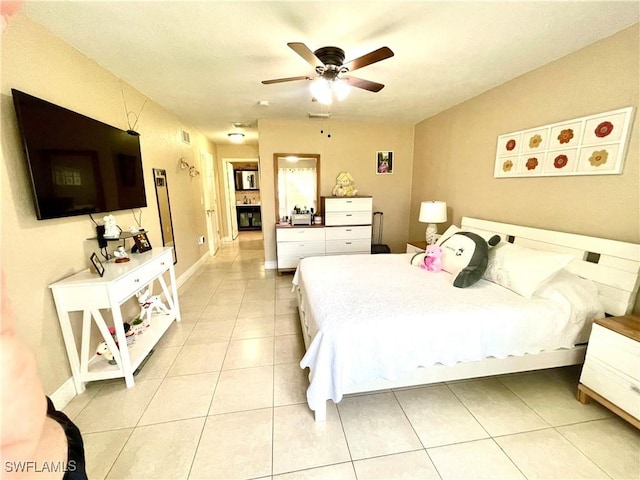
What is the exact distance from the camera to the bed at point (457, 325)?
58.2 inches

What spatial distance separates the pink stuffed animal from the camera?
2393mm

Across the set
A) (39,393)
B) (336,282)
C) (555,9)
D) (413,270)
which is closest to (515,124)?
(555,9)

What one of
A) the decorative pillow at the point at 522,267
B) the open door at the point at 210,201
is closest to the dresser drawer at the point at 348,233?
the decorative pillow at the point at 522,267

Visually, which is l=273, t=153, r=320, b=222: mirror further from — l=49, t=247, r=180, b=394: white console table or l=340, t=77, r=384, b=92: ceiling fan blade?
l=49, t=247, r=180, b=394: white console table

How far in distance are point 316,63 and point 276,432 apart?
2.33m

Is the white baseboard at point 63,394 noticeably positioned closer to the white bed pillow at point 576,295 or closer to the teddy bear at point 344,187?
the white bed pillow at point 576,295

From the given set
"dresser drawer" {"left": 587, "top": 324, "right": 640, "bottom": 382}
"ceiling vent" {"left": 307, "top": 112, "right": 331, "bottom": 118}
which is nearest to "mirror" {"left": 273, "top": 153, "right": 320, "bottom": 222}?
"ceiling vent" {"left": 307, "top": 112, "right": 331, "bottom": 118}

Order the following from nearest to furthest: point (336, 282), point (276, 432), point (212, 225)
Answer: point (276, 432)
point (336, 282)
point (212, 225)

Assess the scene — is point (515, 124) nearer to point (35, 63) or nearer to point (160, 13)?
point (160, 13)

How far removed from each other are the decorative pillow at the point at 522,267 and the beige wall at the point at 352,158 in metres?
2.48

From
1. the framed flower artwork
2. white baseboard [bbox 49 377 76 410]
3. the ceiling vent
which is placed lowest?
white baseboard [bbox 49 377 76 410]

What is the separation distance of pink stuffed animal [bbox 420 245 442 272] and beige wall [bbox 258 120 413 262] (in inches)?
84.7

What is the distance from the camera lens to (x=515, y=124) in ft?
8.11

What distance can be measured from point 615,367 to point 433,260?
1.26m
